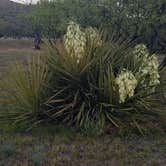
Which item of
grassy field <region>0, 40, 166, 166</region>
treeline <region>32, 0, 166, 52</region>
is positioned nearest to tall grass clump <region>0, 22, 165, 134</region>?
grassy field <region>0, 40, 166, 166</region>

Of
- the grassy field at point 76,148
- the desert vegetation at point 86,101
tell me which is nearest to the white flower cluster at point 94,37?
the desert vegetation at point 86,101

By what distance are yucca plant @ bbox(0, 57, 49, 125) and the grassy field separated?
0.32 metres

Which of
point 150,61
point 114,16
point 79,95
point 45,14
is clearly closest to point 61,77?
point 79,95

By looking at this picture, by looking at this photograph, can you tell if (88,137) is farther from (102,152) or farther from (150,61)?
(150,61)

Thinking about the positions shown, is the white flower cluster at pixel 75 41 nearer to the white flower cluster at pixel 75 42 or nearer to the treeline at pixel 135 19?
the white flower cluster at pixel 75 42

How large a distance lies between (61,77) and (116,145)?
191 cm

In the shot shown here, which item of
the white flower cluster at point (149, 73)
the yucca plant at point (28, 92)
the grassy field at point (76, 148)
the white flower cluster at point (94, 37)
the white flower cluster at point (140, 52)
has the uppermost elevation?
the white flower cluster at point (94, 37)

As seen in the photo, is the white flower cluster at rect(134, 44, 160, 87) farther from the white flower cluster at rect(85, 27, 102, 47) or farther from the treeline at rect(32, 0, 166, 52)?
the treeline at rect(32, 0, 166, 52)

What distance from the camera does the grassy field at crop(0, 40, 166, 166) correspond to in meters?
5.59

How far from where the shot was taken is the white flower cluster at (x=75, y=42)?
7.37 m

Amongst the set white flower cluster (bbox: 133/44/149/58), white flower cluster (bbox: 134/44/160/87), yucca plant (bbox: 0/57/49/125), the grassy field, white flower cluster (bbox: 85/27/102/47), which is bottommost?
the grassy field

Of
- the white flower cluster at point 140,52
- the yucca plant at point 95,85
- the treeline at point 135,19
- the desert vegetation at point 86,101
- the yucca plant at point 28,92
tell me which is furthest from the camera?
the treeline at point 135,19

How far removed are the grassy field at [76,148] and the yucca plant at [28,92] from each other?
32 centimetres

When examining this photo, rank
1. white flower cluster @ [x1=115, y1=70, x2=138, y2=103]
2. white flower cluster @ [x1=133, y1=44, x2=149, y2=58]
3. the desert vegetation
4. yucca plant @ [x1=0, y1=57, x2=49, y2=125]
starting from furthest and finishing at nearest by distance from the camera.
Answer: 1. white flower cluster @ [x1=133, y1=44, x2=149, y2=58]
2. yucca plant @ [x1=0, y1=57, x2=49, y2=125]
3. white flower cluster @ [x1=115, y1=70, x2=138, y2=103]
4. the desert vegetation
